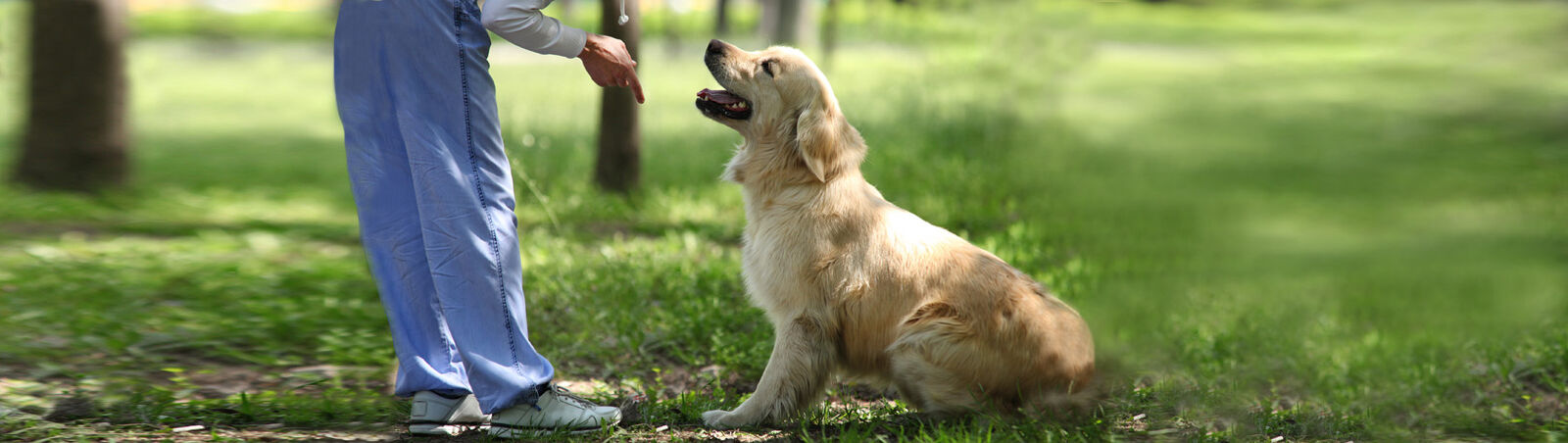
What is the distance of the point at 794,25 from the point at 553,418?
897 inches

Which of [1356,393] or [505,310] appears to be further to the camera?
[1356,393]

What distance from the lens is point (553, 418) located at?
3375 mm

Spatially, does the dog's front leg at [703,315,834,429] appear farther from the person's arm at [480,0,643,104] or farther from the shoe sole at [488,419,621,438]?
the person's arm at [480,0,643,104]

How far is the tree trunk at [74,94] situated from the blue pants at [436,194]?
6.31 meters

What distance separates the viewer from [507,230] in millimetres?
3316

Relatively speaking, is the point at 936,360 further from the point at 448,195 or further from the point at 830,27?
the point at 830,27

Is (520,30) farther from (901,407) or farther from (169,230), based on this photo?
(169,230)

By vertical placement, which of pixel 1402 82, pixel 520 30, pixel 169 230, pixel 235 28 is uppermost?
pixel 235 28

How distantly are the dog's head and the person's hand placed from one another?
364 mm

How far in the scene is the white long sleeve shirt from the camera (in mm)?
3004

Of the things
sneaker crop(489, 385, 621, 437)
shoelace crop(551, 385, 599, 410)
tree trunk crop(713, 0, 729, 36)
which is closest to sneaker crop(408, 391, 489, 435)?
sneaker crop(489, 385, 621, 437)

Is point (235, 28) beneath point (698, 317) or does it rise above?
above

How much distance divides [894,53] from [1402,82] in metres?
14.2

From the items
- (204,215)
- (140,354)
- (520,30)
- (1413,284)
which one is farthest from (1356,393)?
(204,215)
